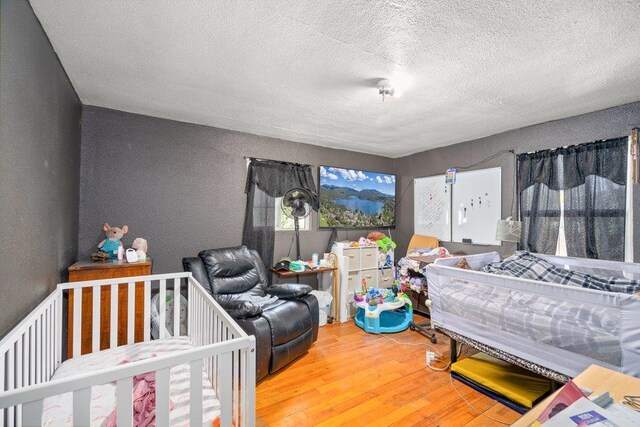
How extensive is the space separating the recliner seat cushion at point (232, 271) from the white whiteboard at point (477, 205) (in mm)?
2738

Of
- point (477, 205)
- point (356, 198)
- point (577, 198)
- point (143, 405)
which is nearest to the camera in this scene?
point (143, 405)

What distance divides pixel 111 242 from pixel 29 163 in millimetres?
1401

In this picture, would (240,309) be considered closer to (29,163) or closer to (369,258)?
(29,163)

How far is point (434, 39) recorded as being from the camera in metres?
1.66

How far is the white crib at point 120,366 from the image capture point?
86cm

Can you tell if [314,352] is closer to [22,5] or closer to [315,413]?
[315,413]

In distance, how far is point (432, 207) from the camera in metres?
4.26

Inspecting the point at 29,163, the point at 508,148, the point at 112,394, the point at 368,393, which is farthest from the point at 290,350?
the point at 508,148

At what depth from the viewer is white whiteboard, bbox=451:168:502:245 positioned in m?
3.54

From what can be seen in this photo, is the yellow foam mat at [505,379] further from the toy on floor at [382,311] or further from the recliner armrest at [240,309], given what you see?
the recliner armrest at [240,309]

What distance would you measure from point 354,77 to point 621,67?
1.79 metres

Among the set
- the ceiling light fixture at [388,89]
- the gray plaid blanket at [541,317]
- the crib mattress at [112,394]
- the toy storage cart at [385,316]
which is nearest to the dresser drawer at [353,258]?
the toy storage cart at [385,316]

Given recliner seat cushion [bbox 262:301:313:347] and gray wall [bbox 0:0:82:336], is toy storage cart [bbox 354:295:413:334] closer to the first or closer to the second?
recliner seat cushion [bbox 262:301:313:347]

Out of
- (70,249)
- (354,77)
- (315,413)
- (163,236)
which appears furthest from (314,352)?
(354,77)
